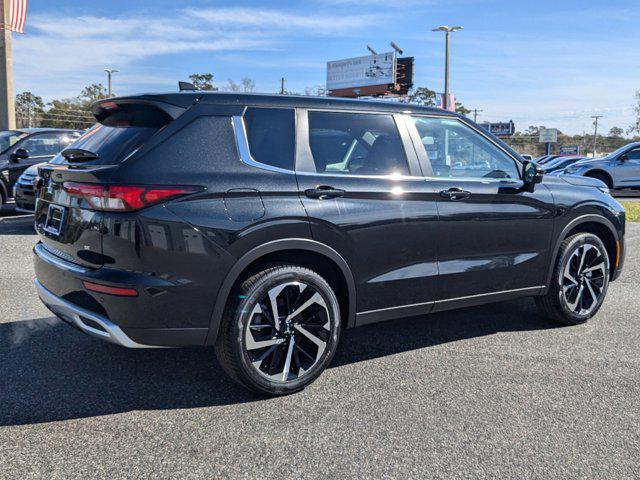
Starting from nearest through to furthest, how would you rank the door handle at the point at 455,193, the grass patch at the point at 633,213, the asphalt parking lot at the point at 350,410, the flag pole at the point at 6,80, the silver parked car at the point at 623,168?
1. the asphalt parking lot at the point at 350,410
2. the door handle at the point at 455,193
3. the grass patch at the point at 633,213
4. the silver parked car at the point at 623,168
5. the flag pole at the point at 6,80

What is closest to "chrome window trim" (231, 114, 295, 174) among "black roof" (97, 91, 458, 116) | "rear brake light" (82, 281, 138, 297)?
"black roof" (97, 91, 458, 116)

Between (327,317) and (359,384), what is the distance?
0.49 meters

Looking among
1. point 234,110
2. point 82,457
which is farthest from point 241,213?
point 82,457

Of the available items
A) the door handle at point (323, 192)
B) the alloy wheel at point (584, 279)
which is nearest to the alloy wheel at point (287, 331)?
the door handle at point (323, 192)

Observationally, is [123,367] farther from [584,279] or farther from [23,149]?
[23,149]

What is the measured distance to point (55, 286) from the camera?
3.68 m

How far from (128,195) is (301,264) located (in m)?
1.17

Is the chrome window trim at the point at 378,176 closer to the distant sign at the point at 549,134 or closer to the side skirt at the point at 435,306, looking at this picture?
the side skirt at the point at 435,306

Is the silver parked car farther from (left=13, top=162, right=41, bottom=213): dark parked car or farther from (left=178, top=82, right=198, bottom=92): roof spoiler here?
(left=178, top=82, right=198, bottom=92): roof spoiler

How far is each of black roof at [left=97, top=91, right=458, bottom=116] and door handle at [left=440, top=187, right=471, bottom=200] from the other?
0.64 meters

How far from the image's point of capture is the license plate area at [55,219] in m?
3.65

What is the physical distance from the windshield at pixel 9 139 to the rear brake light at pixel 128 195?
1001 centimetres

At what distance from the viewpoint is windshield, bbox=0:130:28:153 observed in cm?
1198

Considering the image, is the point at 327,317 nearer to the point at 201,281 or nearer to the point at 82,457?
the point at 201,281
